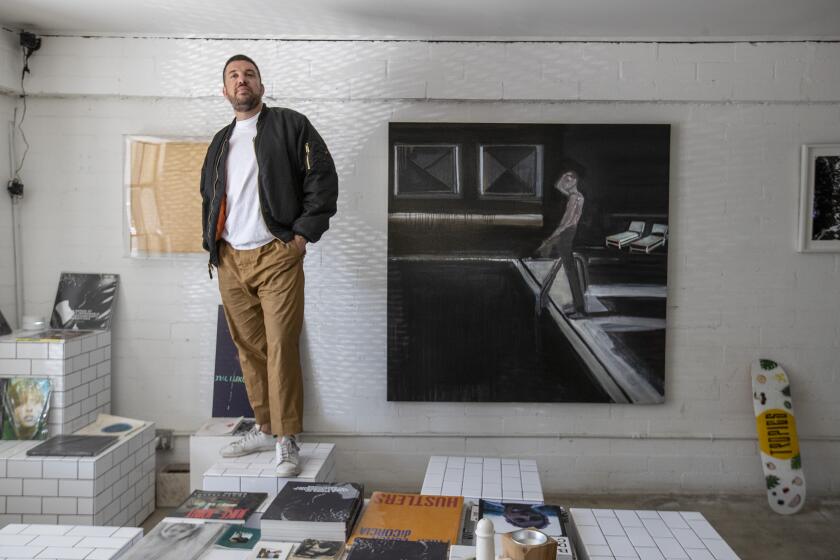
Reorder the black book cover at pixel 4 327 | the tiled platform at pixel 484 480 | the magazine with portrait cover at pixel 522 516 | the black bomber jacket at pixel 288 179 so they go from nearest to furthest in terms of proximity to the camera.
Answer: the magazine with portrait cover at pixel 522 516 < the tiled platform at pixel 484 480 < the black bomber jacket at pixel 288 179 < the black book cover at pixel 4 327

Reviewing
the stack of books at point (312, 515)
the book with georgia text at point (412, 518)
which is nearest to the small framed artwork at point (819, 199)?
the book with georgia text at point (412, 518)

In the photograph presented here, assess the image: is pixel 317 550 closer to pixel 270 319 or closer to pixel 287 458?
pixel 287 458

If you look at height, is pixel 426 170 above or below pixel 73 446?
above

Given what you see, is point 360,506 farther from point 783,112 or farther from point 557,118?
point 783,112

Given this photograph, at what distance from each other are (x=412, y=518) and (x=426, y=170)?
6.86 ft

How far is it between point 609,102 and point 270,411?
93.3 inches

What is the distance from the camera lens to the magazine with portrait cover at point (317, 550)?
6.07 feet

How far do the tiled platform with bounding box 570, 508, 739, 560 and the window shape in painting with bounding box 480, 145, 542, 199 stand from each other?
196 centimetres

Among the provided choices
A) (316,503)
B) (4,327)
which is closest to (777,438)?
(316,503)

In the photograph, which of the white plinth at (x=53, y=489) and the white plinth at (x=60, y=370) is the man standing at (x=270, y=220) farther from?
the white plinth at (x=60, y=370)

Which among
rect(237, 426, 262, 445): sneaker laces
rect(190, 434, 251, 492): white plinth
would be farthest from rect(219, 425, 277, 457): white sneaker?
rect(190, 434, 251, 492): white plinth

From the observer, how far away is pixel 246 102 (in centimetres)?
292

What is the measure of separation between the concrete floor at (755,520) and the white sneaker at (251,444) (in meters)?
0.72

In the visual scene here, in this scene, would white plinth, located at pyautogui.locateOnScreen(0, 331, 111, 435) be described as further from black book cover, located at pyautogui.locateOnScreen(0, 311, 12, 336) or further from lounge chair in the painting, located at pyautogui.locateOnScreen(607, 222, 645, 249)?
lounge chair in the painting, located at pyautogui.locateOnScreen(607, 222, 645, 249)
